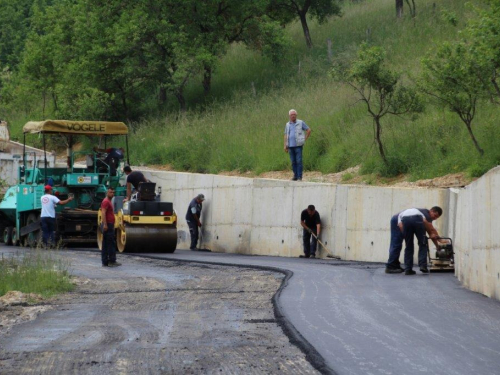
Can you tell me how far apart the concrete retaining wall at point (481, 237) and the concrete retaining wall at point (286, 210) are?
9.23ft

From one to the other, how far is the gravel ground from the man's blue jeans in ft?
24.6

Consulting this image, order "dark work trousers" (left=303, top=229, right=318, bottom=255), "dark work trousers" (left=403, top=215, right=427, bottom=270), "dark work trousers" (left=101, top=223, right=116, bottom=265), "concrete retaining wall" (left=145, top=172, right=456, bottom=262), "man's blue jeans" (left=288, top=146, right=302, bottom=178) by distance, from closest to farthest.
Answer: "dark work trousers" (left=403, top=215, right=427, bottom=270), "dark work trousers" (left=101, top=223, right=116, bottom=265), "concrete retaining wall" (left=145, top=172, right=456, bottom=262), "dark work trousers" (left=303, top=229, right=318, bottom=255), "man's blue jeans" (left=288, top=146, right=302, bottom=178)

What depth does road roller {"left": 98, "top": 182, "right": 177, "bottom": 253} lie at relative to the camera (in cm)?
2269

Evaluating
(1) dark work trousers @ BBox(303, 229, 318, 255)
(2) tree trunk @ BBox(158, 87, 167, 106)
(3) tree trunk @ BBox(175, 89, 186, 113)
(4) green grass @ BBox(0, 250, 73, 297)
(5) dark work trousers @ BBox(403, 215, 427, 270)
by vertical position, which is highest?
(2) tree trunk @ BBox(158, 87, 167, 106)

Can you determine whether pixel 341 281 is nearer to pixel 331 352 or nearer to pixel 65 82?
pixel 331 352

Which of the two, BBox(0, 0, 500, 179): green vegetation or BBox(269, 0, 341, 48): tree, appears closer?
BBox(0, 0, 500, 179): green vegetation

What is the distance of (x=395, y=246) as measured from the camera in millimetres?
16688

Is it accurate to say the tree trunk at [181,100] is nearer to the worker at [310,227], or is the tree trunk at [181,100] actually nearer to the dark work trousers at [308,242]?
the worker at [310,227]

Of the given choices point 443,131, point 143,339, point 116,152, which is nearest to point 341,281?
point 143,339

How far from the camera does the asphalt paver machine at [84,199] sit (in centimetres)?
2286

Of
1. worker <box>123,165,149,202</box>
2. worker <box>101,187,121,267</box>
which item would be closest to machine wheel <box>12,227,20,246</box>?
worker <box>123,165,149,202</box>

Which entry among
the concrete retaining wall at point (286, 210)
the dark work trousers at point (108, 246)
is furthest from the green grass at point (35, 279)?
the concrete retaining wall at point (286, 210)

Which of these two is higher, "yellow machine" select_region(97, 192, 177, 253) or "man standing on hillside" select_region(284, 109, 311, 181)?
"man standing on hillside" select_region(284, 109, 311, 181)

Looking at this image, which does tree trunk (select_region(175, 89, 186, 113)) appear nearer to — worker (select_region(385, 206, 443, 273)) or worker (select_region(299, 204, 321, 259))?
worker (select_region(299, 204, 321, 259))
